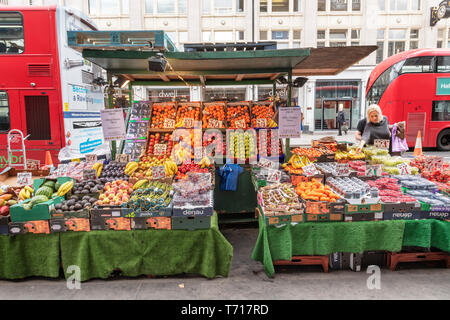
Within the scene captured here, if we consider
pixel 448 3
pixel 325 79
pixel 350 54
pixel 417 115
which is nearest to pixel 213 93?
pixel 325 79

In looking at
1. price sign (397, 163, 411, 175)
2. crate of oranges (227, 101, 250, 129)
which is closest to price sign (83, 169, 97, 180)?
crate of oranges (227, 101, 250, 129)

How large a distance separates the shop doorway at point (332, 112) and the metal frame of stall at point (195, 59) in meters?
17.4

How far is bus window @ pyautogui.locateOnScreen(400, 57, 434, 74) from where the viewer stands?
45.7 feet

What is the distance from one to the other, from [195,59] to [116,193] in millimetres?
2546

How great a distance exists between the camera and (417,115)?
47.0 feet

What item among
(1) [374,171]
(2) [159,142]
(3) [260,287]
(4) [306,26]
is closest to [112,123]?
(2) [159,142]

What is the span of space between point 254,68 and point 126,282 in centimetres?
475

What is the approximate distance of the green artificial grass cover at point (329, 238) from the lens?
3.97 meters

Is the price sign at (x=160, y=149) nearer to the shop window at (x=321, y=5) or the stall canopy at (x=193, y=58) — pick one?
the stall canopy at (x=193, y=58)

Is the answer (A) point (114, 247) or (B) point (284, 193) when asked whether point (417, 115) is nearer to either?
(B) point (284, 193)

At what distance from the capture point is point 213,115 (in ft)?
22.9

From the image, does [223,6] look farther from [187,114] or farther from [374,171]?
[374,171]

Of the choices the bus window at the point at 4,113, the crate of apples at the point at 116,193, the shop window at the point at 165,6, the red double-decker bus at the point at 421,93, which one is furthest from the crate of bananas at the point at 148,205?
the shop window at the point at 165,6

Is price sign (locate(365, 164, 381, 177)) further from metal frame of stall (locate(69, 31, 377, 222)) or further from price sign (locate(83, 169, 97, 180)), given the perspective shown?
price sign (locate(83, 169, 97, 180))
